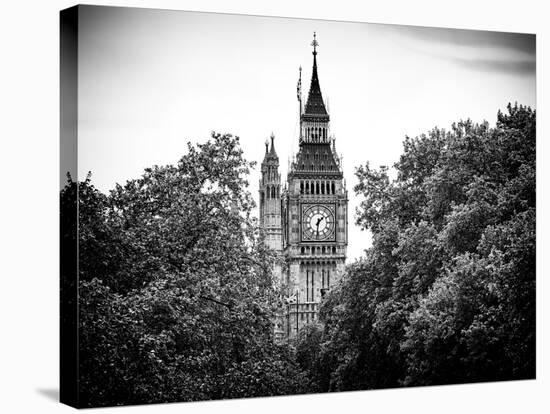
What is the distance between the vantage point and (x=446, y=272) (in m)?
18.6

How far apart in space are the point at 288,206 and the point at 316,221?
51cm

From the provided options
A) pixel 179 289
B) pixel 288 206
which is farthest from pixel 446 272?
pixel 179 289

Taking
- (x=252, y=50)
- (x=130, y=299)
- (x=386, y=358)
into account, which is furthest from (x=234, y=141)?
(x=386, y=358)

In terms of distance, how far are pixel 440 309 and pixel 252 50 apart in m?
4.81

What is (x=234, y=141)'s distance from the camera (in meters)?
16.7

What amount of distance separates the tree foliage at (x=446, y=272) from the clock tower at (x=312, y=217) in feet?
1.02

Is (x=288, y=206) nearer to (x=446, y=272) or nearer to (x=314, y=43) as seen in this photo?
(x=314, y=43)

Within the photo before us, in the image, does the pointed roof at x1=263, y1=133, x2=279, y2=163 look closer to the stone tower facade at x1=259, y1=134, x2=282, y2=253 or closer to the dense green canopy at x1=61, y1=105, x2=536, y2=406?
the stone tower facade at x1=259, y1=134, x2=282, y2=253

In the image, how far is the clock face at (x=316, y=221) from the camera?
18.0m

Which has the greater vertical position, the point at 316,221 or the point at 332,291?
the point at 316,221

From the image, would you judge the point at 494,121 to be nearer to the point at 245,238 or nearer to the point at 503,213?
the point at 503,213

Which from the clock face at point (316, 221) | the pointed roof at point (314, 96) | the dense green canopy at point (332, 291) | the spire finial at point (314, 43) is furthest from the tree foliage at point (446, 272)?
the spire finial at point (314, 43)

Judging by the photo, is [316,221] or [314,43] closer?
[314,43]

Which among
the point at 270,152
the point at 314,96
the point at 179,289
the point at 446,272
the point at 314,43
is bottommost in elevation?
the point at 179,289
